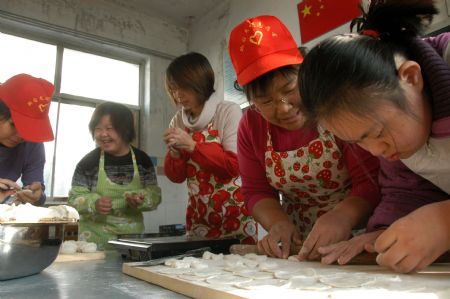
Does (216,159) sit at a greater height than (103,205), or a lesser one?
greater

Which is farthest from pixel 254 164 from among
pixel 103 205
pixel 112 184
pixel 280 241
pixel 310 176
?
pixel 112 184

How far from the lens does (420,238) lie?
647 millimetres

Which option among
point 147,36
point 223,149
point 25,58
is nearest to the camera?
point 223,149

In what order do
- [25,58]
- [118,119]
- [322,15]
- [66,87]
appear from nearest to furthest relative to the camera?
1. [118,119]
2. [322,15]
3. [25,58]
4. [66,87]

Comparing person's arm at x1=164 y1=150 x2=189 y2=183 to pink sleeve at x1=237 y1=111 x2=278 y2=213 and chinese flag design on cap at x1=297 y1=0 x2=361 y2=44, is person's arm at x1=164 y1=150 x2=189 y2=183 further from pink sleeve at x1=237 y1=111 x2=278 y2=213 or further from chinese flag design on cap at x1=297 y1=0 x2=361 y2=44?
chinese flag design on cap at x1=297 y1=0 x2=361 y2=44

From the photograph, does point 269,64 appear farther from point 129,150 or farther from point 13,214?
point 129,150

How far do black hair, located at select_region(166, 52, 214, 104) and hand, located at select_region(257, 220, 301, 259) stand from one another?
0.76 m

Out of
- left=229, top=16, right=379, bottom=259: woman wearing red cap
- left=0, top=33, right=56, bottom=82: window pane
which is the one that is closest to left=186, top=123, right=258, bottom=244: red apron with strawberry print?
left=229, top=16, right=379, bottom=259: woman wearing red cap

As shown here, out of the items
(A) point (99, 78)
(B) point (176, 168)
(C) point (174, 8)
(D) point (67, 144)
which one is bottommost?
(B) point (176, 168)

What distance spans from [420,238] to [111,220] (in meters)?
1.44

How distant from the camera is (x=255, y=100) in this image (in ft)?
3.55

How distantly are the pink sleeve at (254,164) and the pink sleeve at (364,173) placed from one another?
0.94 ft

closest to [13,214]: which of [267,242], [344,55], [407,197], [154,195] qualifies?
[267,242]

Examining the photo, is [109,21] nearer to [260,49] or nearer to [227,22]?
[227,22]
